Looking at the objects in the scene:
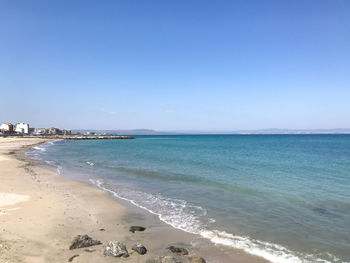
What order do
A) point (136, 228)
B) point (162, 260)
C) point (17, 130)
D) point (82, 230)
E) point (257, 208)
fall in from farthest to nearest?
point (17, 130)
point (257, 208)
point (136, 228)
point (82, 230)
point (162, 260)

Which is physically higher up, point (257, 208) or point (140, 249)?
point (140, 249)

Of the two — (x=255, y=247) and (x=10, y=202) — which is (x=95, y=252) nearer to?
(x=255, y=247)

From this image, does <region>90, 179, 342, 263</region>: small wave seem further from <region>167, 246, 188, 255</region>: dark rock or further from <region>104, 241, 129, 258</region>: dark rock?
<region>104, 241, 129, 258</region>: dark rock

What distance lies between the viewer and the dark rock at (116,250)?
8117 millimetres

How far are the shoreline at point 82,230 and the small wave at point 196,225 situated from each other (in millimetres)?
420

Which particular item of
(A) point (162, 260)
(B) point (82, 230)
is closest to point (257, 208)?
(A) point (162, 260)

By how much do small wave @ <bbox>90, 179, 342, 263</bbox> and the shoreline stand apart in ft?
1.38

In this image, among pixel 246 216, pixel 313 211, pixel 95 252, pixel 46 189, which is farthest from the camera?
pixel 46 189

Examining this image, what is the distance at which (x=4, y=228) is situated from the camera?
9867 millimetres

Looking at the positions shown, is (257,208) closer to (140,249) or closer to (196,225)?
(196,225)

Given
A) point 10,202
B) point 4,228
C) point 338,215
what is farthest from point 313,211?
point 10,202

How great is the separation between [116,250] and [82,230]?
2971mm

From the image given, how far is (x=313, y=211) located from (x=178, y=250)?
28.6ft

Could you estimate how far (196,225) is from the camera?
456 inches
